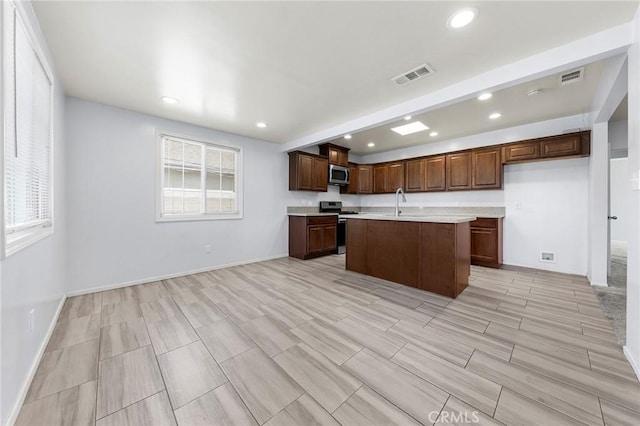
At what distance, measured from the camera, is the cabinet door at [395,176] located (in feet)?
18.6

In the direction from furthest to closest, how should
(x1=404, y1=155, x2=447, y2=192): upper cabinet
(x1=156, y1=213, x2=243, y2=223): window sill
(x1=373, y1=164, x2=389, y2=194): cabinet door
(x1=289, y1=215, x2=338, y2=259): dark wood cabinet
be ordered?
(x1=373, y1=164, x2=389, y2=194): cabinet door → (x1=404, y1=155, x2=447, y2=192): upper cabinet → (x1=289, y1=215, x2=338, y2=259): dark wood cabinet → (x1=156, y1=213, x2=243, y2=223): window sill

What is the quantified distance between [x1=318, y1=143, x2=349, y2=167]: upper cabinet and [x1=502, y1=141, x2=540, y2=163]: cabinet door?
3.17 metres

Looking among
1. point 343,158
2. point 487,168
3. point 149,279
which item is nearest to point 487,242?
point 487,168

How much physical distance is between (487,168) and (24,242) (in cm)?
584

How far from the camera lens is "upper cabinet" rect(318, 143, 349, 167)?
558 cm

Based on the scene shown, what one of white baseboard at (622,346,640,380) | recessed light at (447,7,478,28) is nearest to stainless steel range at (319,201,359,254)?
recessed light at (447,7,478,28)

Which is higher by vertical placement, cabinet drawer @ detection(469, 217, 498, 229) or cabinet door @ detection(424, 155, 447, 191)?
cabinet door @ detection(424, 155, 447, 191)

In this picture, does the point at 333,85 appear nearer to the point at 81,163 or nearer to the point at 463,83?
the point at 463,83

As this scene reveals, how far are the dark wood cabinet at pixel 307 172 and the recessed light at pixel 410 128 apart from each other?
5.82ft

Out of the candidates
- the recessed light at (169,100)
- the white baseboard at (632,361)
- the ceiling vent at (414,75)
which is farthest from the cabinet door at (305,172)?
the white baseboard at (632,361)

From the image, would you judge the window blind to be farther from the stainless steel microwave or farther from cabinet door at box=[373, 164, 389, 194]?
cabinet door at box=[373, 164, 389, 194]

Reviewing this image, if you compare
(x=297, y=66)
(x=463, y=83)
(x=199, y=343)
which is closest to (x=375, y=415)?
(x=199, y=343)

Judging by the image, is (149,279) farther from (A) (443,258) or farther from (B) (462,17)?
(B) (462,17)

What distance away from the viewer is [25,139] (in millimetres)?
1683
